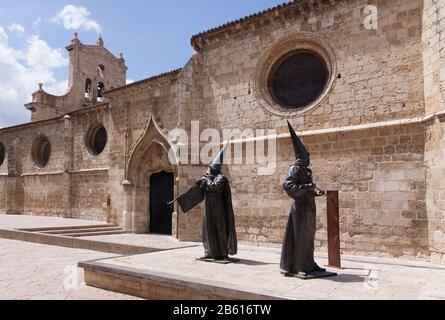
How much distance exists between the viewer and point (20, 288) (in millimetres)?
5910

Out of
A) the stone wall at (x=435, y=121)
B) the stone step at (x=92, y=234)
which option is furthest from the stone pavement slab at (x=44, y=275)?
the stone wall at (x=435, y=121)

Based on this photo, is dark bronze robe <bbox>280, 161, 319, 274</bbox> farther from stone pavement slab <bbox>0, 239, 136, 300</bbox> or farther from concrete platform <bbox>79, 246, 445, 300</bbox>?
stone pavement slab <bbox>0, 239, 136, 300</bbox>

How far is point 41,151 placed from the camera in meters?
20.3

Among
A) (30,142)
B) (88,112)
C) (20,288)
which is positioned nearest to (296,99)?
(20,288)

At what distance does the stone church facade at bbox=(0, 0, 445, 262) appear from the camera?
7.82 meters

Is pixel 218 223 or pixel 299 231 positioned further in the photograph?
pixel 218 223

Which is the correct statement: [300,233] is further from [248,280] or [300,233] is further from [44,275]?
[44,275]

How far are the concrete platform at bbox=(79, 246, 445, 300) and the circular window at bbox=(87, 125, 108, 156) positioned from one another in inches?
420

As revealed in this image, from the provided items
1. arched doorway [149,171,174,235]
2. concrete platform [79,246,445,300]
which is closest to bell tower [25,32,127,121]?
arched doorway [149,171,174,235]

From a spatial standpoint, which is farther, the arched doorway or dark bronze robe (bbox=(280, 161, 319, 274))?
the arched doorway

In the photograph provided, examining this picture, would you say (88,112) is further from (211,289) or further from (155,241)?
(211,289)

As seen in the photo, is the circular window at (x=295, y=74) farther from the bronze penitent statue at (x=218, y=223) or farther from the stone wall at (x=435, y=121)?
the bronze penitent statue at (x=218, y=223)

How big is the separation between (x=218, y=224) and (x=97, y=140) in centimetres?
1213

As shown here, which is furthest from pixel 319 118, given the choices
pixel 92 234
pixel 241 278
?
pixel 92 234
